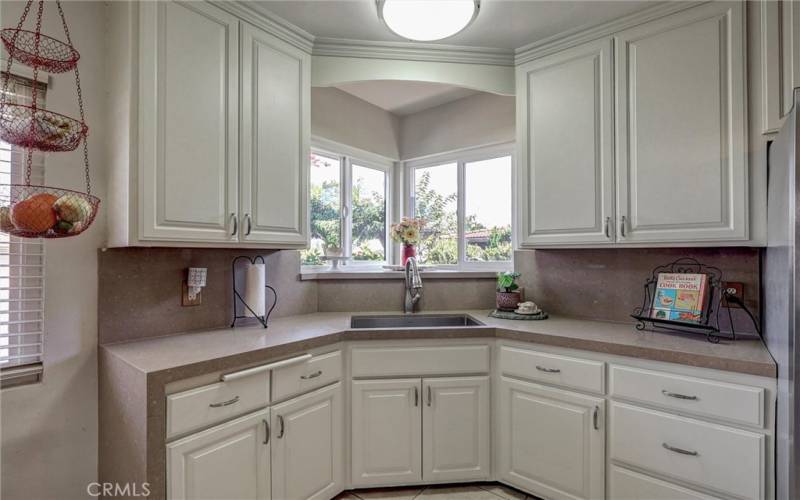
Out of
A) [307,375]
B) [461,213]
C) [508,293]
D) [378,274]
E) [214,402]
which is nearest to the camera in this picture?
[214,402]

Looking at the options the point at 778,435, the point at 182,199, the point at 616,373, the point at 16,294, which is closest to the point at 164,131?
the point at 182,199

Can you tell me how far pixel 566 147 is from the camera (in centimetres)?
198

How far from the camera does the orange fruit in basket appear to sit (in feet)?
3.48

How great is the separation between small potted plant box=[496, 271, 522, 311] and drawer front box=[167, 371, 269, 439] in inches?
54.7

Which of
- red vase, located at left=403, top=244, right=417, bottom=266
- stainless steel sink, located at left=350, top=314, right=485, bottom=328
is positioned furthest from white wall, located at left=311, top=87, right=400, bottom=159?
stainless steel sink, located at left=350, top=314, right=485, bottom=328

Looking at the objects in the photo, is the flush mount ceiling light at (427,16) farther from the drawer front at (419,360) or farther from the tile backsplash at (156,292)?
the drawer front at (419,360)

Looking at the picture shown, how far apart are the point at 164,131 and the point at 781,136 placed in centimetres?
221

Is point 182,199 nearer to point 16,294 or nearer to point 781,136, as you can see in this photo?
point 16,294

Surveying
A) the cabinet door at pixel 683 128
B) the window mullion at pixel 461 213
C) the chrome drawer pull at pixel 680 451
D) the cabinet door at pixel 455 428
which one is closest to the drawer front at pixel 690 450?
the chrome drawer pull at pixel 680 451

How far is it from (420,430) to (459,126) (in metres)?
2.07

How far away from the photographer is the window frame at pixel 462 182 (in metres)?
2.64

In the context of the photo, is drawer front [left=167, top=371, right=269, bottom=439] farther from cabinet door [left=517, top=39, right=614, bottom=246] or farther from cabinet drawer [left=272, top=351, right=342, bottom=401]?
cabinet door [left=517, top=39, right=614, bottom=246]

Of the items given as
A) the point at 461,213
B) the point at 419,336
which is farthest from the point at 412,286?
the point at 461,213

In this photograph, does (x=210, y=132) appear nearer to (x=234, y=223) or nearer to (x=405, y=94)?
(x=234, y=223)
